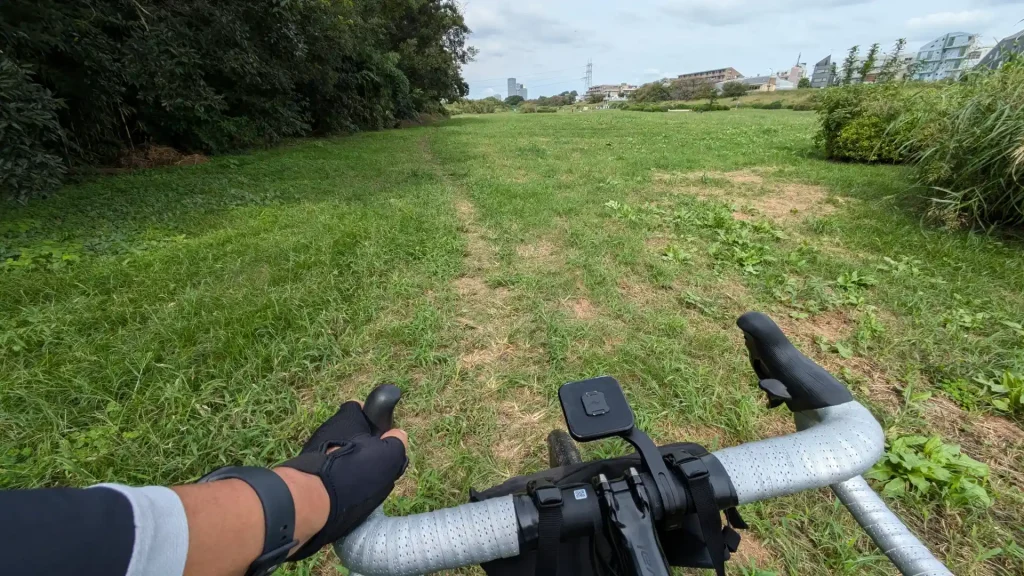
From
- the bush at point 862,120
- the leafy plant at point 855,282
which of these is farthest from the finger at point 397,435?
the bush at point 862,120

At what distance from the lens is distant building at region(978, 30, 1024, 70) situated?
4141 millimetres

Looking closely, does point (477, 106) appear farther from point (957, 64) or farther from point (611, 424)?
point (611, 424)

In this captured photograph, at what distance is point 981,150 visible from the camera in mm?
3744

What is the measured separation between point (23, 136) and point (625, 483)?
587 cm

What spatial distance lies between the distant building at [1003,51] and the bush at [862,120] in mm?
2009

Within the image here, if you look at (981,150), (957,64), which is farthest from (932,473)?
(957,64)

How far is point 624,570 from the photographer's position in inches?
23.6

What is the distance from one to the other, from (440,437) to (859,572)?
1630mm

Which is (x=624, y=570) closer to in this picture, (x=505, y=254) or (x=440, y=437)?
(x=440, y=437)

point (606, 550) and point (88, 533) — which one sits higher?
point (88, 533)

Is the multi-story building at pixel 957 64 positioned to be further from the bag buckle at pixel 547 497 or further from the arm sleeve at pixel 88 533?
the arm sleeve at pixel 88 533

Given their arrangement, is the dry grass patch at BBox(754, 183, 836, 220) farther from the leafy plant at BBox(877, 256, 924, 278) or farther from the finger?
the finger

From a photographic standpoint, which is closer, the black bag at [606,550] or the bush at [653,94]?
the black bag at [606,550]

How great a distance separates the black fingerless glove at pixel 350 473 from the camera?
777 mm
